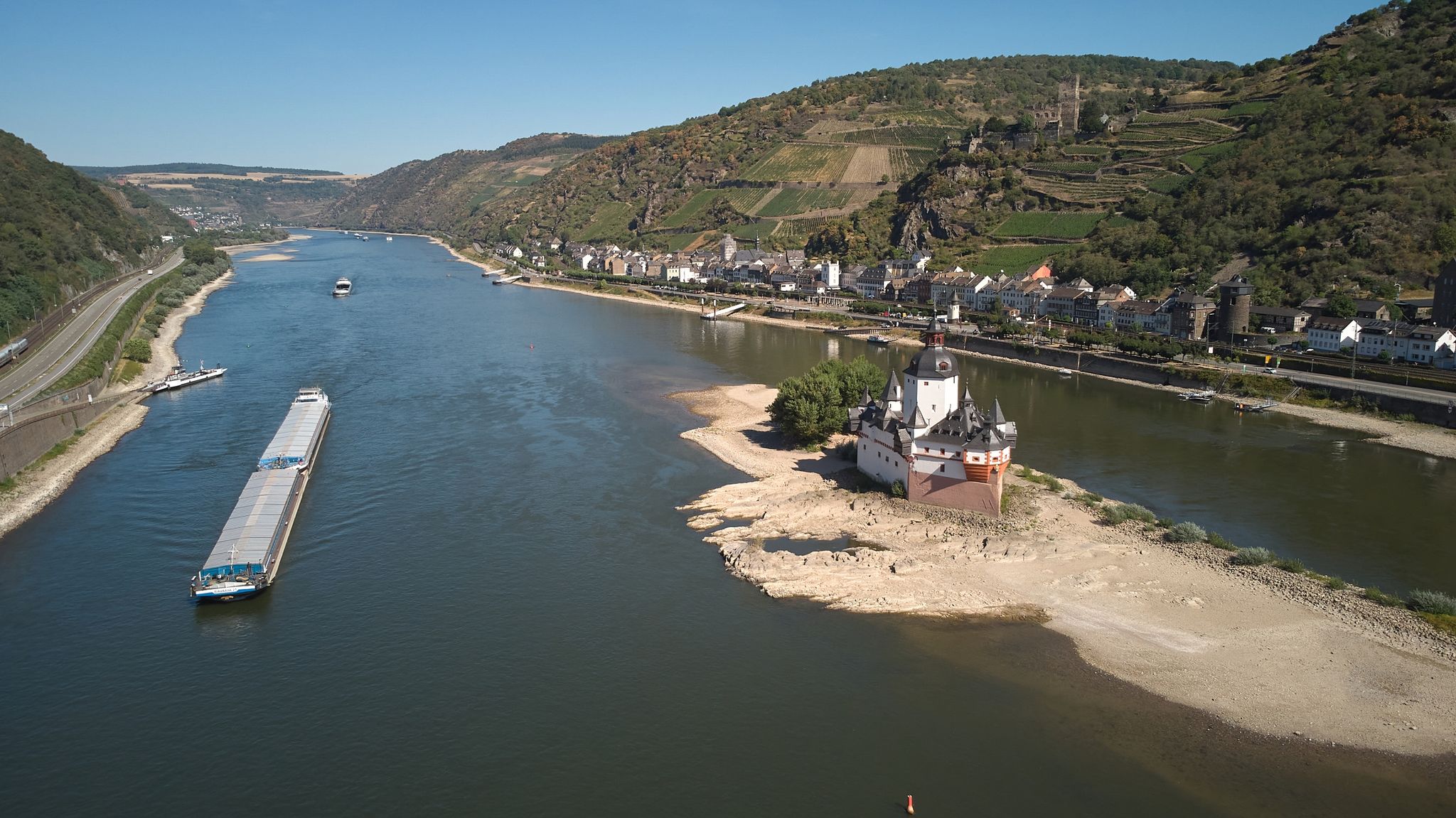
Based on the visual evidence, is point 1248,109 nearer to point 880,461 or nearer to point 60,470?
point 880,461

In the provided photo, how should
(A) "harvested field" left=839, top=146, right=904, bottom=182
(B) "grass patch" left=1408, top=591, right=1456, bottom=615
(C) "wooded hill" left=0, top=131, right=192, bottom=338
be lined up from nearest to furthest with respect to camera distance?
(B) "grass patch" left=1408, top=591, right=1456, bottom=615 < (C) "wooded hill" left=0, top=131, right=192, bottom=338 < (A) "harvested field" left=839, top=146, right=904, bottom=182

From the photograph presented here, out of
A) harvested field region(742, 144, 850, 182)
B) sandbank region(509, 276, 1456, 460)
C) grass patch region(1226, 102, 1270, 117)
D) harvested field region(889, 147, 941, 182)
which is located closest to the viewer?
sandbank region(509, 276, 1456, 460)

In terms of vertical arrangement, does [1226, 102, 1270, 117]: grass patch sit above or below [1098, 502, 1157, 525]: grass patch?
above

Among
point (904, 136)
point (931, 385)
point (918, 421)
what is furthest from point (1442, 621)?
point (904, 136)

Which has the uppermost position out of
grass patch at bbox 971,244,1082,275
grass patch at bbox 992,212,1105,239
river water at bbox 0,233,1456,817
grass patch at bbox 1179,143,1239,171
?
grass patch at bbox 1179,143,1239,171

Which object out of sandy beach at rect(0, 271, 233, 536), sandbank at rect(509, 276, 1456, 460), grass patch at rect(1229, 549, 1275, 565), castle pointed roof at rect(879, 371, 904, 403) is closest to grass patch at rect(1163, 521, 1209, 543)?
grass patch at rect(1229, 549, 1275, 565)

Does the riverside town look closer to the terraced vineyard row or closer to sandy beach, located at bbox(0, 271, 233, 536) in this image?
sandy beach, located at bbox(0, 271, 233, 536)

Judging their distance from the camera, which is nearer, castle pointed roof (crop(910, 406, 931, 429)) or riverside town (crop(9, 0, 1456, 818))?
riverside town (crop(9, 0, 1456, 818))

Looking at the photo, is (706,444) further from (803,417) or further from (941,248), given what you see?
(941,248)
